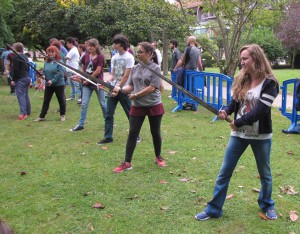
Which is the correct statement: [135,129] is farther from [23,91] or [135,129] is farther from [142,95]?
[23,91]

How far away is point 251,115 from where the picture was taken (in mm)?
3623

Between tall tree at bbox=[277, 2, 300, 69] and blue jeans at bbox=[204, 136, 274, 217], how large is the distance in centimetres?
4162

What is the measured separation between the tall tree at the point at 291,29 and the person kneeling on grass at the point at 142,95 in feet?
133

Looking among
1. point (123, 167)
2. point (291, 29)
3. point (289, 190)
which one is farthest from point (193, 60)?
point (291, 29)

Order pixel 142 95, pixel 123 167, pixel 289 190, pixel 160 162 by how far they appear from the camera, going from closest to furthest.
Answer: pixel 289 190 < pixel 142 95 < pixel 123 167 < pixel 160 162

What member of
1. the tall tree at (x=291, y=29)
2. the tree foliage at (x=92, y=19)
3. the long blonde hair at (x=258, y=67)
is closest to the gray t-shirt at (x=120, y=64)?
the long blonde hair at (x=258, y=67)

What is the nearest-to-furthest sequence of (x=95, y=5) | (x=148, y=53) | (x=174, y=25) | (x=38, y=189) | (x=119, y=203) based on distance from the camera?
1. (x=119, y=203)
2. (x=38, y=189)
3. (x=148, y=53)
4. (x=174, y=25)
5. (x=95, y=5)

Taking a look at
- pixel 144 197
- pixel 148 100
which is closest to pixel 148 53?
pixel 148 100

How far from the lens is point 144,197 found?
15.5ft

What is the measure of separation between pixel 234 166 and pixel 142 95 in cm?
188

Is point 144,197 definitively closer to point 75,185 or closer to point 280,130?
point 75,185

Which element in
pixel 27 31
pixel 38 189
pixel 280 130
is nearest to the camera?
pixel 38 189

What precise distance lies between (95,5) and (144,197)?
79.1 feet

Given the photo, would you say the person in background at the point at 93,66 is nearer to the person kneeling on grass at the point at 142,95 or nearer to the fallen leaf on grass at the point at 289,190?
the person kneeling on grass at the point at 142,95
